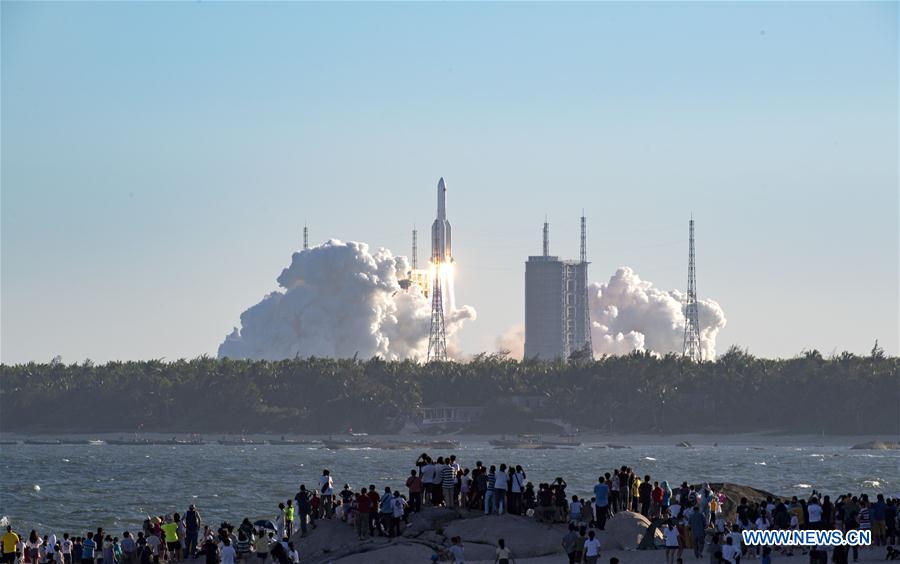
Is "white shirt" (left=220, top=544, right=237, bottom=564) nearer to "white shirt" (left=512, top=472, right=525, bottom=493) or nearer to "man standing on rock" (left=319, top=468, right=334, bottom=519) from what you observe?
"man standing on rock" (left=319, top=468, right=334, bottom=519)

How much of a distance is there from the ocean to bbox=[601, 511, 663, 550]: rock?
121ft

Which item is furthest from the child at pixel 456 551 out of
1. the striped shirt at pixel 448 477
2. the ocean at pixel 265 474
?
the ocean at pixel 265 474

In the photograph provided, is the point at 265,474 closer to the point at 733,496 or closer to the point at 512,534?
the point at 733,496

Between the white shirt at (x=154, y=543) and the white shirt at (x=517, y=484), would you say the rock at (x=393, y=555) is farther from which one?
the white shirt at (x=154, y=543)

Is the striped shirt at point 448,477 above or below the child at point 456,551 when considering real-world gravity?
above

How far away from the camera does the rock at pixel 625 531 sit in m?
52.6

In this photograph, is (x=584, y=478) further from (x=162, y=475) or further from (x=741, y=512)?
(x=741, y=512)

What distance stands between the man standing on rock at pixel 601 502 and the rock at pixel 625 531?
256 mm

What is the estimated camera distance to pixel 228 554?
47.6m

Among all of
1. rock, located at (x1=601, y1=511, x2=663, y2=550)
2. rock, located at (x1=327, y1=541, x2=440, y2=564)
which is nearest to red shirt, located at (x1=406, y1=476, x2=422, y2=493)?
rock, located at (x1=327, y1=541, x2=440, y2=564)

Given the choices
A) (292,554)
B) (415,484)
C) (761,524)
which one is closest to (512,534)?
(415,484)

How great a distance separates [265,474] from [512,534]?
8905 cm

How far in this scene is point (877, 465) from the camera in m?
160

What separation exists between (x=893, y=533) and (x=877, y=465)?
11128 centimetres
